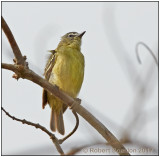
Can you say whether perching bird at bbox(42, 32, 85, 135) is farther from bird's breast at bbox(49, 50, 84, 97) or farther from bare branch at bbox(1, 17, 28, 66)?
bare branch at bbox(1, 17, 28, 66)

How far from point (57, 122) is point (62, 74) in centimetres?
95

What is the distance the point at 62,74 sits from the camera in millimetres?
4805

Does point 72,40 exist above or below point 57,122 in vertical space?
above

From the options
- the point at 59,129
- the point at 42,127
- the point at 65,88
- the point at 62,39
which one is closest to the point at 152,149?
the point at 42,127

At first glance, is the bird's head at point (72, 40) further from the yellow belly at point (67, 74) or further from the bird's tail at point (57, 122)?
the bird's tail at point (57, 122)

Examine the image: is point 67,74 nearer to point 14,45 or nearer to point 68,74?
point 68,74

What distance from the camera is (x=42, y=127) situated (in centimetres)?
276

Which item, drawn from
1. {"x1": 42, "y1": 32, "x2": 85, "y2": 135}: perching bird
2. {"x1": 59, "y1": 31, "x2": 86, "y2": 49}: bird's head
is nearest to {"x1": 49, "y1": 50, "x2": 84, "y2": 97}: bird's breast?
{"x1": 42, "y1": 32, "x2": 85, "y2": 135}: perching bird

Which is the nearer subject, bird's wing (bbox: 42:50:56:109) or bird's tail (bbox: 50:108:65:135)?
bird's wing (bbox: 42:50:56:109)

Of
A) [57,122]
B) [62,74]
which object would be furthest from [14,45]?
[57,122]

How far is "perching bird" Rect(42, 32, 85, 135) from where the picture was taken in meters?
4.82

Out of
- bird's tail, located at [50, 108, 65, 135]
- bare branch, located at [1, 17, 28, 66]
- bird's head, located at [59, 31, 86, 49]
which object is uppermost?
bird's head, located at [59, 31, 86, 49]

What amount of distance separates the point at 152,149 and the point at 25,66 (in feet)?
5.31

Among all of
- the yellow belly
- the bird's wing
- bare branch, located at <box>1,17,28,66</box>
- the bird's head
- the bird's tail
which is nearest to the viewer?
bare branch, located at <box>1,17,28,66</box>
